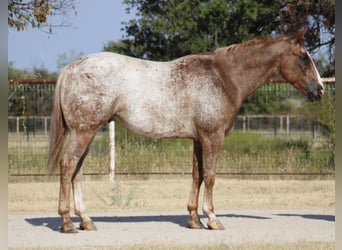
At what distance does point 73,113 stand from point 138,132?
920 millimetres

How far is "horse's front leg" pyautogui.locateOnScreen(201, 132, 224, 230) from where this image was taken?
1023cm

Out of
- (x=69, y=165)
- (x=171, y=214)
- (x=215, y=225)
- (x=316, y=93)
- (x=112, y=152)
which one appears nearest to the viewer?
(x=69, y=165)

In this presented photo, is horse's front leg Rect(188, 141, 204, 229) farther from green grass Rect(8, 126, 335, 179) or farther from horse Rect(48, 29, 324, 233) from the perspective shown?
green grass Rect(8, 126, 335, 179)

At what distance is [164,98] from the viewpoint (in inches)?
399

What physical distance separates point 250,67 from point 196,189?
1857mm

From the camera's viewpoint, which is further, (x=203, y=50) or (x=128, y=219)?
(x=203, y=50)

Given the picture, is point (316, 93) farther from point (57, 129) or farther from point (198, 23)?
point (198, 23)

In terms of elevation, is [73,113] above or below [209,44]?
below

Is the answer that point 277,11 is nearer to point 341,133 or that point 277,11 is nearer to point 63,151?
point 63,151

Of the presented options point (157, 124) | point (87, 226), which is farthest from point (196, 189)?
point (87, 226)

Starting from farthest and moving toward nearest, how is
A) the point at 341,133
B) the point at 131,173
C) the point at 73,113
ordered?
the point at 131,173
the point at 73,113
the point at 341,133

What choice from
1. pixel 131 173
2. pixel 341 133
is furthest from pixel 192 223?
pixel 131 173

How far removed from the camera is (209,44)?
2627 cm

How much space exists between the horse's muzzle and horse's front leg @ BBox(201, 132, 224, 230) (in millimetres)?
1405
